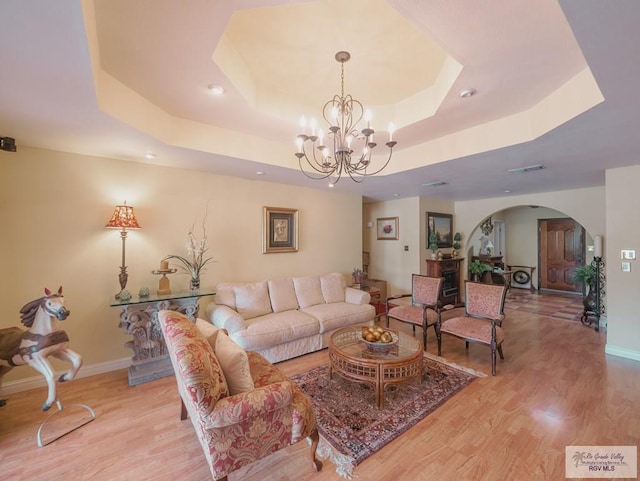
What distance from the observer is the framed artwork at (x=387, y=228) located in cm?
Answer: 613

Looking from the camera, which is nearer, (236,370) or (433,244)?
(236,370)

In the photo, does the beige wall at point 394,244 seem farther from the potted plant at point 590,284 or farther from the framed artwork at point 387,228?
the potted plant at point 590,284

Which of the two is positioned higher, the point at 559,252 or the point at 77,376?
the point at 559,252

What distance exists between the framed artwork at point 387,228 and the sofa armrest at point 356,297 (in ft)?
7.85

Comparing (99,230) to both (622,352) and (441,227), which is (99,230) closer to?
(441,227)

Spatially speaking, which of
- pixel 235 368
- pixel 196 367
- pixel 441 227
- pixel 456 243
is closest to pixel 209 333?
pixel 235 368

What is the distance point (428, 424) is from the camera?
213 cm

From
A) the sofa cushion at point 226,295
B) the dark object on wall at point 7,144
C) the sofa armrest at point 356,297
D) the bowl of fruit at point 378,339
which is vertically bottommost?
the bowl of fruit at point 378,339

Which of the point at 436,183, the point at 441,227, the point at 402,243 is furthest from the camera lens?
the point at 441,227

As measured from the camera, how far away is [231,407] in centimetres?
140

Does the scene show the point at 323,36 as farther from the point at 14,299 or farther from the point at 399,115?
the point at 14,299

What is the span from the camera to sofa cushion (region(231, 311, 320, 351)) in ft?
9.64

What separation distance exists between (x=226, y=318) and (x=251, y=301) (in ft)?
1.75

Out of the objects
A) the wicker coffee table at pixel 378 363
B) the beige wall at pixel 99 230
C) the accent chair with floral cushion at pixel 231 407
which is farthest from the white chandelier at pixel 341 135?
the wicker coffee table at pixel 378 363
